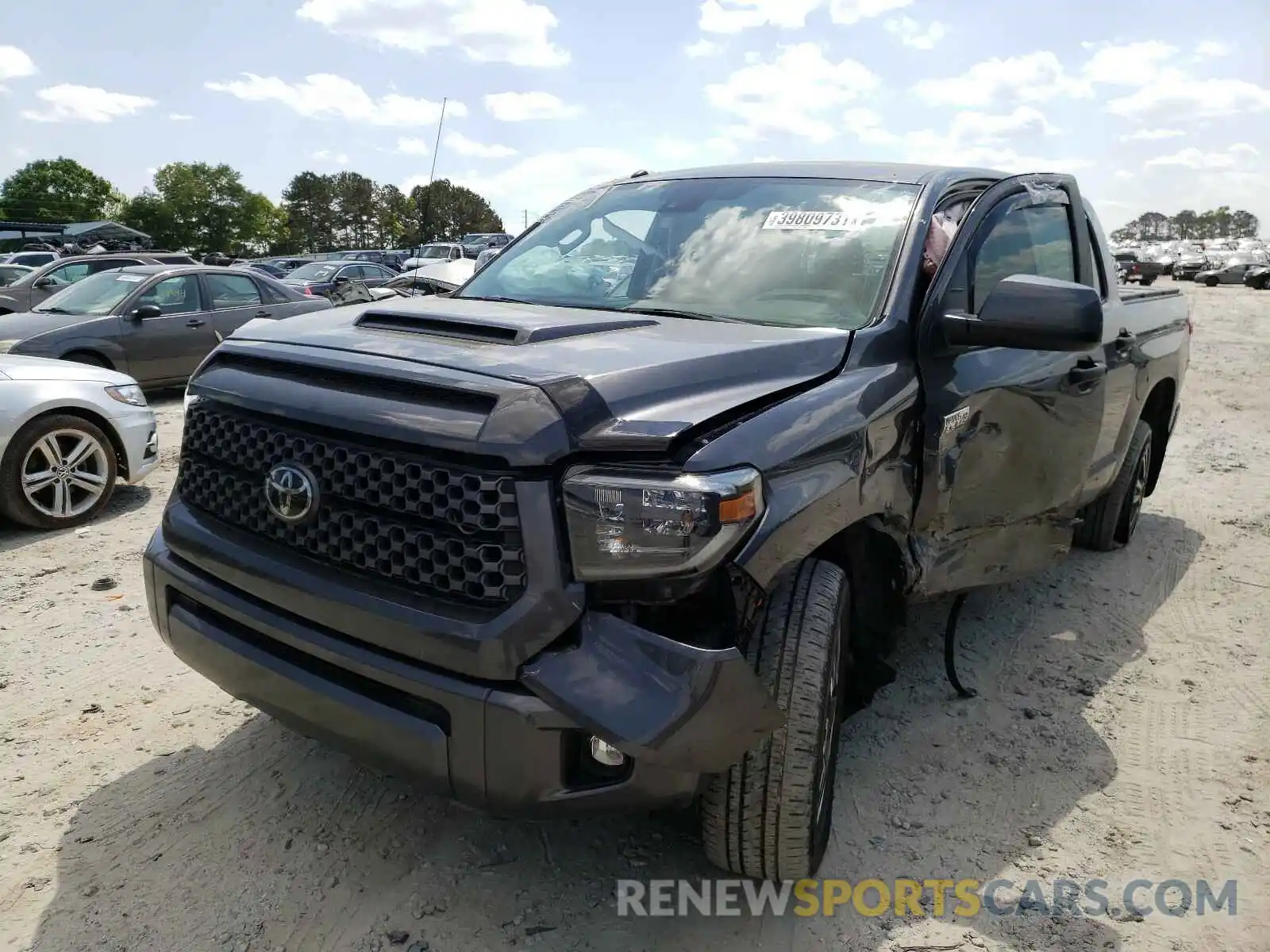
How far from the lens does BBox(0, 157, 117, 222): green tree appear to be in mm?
80188

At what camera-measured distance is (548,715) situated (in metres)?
1.96

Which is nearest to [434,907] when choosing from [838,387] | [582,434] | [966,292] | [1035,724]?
[582,434]

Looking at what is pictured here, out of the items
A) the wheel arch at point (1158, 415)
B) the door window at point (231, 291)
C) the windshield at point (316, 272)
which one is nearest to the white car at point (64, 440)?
the door window at point (231, 291)

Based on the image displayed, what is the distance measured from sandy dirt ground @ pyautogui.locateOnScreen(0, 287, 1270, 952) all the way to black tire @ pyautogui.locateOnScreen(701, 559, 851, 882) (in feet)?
0.82

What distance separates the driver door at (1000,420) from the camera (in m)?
2.96

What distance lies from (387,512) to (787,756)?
1.09 metres

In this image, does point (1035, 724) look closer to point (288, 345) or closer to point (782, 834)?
point (782, 834)

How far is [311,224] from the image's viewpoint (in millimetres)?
83312

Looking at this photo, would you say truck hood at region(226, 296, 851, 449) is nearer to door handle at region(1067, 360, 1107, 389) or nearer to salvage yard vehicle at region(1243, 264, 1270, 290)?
door handle at region(1067, 360, 1107, 389)

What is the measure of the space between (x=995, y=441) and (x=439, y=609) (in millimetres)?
2052

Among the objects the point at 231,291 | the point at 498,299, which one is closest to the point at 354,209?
the point at 231,291

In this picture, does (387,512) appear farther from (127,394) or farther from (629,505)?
(127,394)

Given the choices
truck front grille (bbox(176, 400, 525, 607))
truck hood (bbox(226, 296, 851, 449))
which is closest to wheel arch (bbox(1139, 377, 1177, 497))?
truck hood (bbox(226, 296, 851, 449))

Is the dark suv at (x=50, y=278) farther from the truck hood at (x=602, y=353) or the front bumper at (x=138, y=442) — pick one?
the truck hood at (x=602, y=353)
